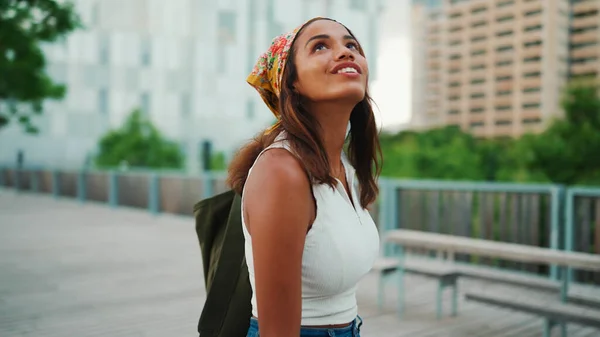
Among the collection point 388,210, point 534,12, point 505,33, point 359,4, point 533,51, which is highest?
point 534,12

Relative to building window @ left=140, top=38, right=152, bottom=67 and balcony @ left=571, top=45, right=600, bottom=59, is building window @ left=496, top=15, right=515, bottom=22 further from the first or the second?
building window @ left=140, top=38, right=152, bottom=67

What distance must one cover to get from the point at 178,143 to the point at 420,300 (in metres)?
54.2

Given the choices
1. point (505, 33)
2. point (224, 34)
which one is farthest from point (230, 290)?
point (505, 33)

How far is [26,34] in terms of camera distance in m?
19.2

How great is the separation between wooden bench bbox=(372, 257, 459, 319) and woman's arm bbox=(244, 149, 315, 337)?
15.7ft

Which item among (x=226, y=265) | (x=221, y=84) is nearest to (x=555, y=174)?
(x=221, y=84)

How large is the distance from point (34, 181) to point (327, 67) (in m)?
26.5

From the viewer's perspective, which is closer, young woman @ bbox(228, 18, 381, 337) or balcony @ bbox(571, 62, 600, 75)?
young woman @ bbox(228, 18, 381, 337)

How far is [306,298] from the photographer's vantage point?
1595 mm

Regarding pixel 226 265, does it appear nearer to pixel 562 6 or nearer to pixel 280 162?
pixel 280 162

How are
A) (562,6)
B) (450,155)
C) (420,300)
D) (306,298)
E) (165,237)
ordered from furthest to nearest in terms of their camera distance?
(562,6) → (450,155) → (165,237) → (420,300) → (306,298)

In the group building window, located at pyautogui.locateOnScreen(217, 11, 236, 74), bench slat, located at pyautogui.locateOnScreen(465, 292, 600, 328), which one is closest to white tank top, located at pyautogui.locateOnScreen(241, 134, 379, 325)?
bench slat, located at pyautogui.locateOnScreen(465, 292, 600, 328)

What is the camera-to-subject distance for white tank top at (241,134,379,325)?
1.51m

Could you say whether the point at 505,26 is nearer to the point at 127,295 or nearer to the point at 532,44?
Result: the point at 532,44
